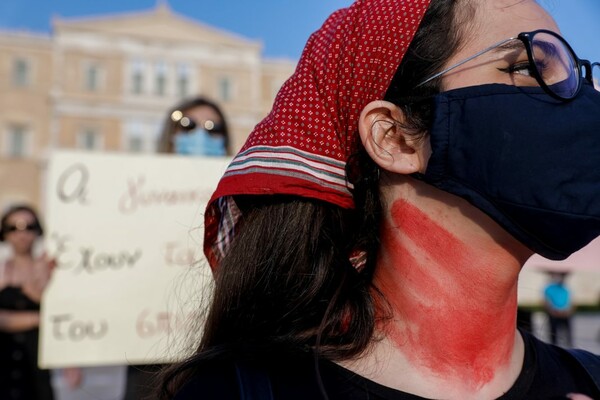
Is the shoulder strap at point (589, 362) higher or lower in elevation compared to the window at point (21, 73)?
higher

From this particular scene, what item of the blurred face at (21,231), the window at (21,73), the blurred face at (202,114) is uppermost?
the blurred face at (202,114)

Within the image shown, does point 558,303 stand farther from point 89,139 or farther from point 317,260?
point 89,139

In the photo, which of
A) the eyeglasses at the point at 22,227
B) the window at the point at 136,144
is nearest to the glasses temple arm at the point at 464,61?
the eyeglasses at the point at 22,227

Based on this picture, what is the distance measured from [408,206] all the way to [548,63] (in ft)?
1.27

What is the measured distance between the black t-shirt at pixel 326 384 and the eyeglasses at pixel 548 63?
0.57 m

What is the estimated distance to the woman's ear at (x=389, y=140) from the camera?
1.29 metres

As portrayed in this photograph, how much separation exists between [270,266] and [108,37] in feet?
117

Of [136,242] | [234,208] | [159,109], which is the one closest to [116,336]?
[136,242]

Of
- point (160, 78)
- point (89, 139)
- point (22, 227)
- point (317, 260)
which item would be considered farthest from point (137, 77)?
point (317, 260)

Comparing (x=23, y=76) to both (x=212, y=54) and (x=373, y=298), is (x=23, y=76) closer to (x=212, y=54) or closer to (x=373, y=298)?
(x=212, y=54)

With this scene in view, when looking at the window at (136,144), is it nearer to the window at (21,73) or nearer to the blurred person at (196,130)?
the window at (21,73)

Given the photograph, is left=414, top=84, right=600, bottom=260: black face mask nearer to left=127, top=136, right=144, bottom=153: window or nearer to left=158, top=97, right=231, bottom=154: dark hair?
left=158, top=97, right=231, bottom=154: dark hair

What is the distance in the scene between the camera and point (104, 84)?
113 ft

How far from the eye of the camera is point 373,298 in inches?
53.7
